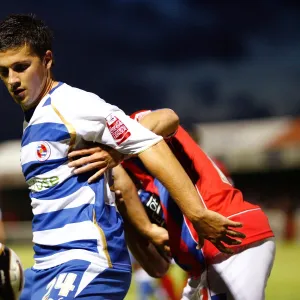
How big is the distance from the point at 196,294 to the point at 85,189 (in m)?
1.18

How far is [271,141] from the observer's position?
38.6 metres

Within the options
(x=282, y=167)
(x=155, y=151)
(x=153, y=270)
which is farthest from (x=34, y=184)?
(x=282, y=167)

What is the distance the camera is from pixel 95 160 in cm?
368

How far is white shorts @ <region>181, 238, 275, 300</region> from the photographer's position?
163 inches

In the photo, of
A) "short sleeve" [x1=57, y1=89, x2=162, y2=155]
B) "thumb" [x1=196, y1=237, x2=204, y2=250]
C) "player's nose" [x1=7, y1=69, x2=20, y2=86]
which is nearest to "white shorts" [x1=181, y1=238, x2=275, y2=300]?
"thumb" [x1=196, y1=237, x2=204, y2=250]

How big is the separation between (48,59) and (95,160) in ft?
1.86

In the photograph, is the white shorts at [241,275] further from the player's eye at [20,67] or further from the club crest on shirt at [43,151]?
the player's eye at [20,67]

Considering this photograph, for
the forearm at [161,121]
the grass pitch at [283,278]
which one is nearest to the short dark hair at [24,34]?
the forearm at [161,121]

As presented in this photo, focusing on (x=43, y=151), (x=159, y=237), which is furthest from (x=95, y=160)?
(x=159, y=237)

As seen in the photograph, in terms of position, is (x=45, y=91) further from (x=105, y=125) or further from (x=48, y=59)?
(x=105, y=125)

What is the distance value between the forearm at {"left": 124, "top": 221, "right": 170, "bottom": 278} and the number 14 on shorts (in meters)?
1.15

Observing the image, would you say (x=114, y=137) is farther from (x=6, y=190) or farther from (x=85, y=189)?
(x=6, y=190)

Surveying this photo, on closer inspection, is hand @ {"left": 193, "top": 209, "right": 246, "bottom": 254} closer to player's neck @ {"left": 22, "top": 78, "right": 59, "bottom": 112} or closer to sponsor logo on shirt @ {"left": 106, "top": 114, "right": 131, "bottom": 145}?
sponsor logo on shirt @ {"left": 106, "top": 114, "right": 131, "bottom": 145}

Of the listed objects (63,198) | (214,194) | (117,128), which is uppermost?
(117,128)
